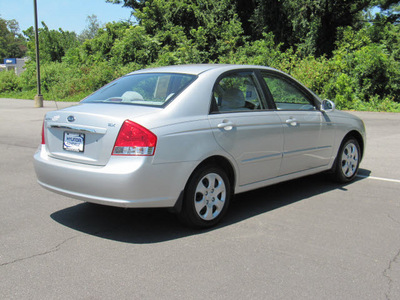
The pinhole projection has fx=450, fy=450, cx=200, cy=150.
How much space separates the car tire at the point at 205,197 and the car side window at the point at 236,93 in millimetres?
742

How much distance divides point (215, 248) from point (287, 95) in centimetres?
272

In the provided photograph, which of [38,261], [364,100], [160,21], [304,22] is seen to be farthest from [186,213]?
[160,21]

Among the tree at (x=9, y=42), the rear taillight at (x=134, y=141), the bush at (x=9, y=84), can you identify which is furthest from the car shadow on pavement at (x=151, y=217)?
the tree at (x=9, y=42)

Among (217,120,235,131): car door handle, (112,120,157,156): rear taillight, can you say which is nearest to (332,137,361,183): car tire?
(217,120,235,131): car door handle

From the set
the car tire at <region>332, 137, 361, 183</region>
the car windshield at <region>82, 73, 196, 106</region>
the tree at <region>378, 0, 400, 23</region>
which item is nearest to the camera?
the car windshield at <region>82, 73, 196, 106</region>

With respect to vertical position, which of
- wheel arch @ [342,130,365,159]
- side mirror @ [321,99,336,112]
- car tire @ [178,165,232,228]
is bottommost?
car tire @ [178,165,232,228]

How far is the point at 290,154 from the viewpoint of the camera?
561 centimetres

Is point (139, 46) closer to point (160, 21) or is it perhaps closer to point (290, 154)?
point (160, 21)

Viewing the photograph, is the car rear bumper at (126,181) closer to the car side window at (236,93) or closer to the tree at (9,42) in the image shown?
the car side window at (236,93)

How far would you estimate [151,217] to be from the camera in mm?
5152

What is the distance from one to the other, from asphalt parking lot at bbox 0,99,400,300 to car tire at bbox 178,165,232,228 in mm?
140

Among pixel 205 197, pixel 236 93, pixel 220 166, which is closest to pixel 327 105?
pixel 236 93

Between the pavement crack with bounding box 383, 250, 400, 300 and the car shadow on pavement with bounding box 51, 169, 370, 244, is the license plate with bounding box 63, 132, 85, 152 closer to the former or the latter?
the car shadow on pavement with bounding box 51, 169, 370, 244

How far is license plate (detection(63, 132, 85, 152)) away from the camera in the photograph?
4.44 meters
